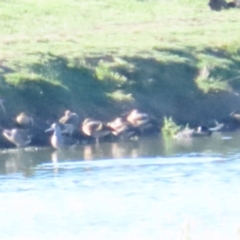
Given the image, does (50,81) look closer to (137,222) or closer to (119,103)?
(119,103)

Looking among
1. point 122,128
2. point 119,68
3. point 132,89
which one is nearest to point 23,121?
point 122,128

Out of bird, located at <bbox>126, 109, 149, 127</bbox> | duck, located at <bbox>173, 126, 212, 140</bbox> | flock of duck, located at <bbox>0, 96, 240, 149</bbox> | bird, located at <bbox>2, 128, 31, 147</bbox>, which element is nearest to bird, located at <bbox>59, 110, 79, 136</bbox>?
flock of duck, located at <bbox>0, 96, 240, 149</bbox>

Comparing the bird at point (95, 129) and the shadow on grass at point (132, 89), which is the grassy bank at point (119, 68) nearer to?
the shadow on grass at point (132, 89)

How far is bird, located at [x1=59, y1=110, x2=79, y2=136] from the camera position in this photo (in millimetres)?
20328

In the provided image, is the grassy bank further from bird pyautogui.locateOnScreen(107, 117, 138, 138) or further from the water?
the water

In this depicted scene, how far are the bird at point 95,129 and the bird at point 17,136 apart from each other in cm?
100

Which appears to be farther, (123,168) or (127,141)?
(127,141)

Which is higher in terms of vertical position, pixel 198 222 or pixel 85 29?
pixel 85 29

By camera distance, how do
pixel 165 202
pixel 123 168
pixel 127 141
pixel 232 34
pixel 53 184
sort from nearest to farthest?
pixel 165 202
pixel 53 184
pixel 123 168
pixel 127 141
pixel 232 34

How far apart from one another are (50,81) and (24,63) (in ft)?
2.38

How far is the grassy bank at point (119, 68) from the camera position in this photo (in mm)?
21359

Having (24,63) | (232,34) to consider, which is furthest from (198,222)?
(232,34)

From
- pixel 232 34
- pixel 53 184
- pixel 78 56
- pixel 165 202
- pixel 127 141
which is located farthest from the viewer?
pixel 232 34

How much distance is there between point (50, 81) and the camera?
21438 millimetres
